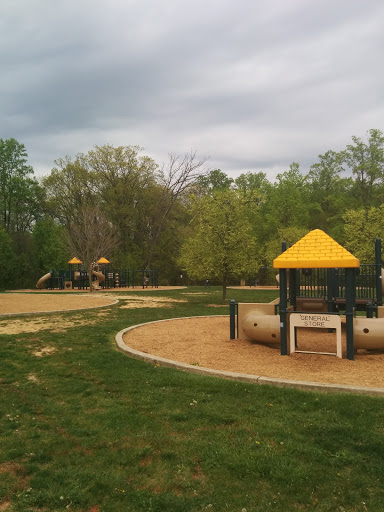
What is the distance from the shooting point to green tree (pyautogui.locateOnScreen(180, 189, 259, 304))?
19.0 meters

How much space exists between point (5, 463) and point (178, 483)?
1824 mm

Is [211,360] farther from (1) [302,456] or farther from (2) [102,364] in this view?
(1) [302,456]

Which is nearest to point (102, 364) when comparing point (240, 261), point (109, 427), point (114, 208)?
point (109, 427)

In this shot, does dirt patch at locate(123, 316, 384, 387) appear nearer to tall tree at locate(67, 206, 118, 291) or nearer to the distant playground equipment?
the distant playground equipment

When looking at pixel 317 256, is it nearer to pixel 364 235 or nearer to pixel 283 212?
pixel 364 235

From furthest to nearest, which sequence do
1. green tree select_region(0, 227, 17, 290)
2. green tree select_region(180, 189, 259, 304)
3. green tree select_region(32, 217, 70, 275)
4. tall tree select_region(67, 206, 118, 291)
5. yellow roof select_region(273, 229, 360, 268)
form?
green tree select_region(32, 217, 70, 275)
green tree select_region(0, 227, 17, 290)
tall tree select_region(67, 206, 118, 291)
green tree select_region(180, 189, 259, 304)
yellow roof select_region(273, 229, 360, 268)

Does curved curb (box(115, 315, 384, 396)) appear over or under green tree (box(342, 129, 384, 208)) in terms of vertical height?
under

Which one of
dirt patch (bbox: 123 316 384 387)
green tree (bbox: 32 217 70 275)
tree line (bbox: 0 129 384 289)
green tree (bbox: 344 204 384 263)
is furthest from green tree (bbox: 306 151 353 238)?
A: dirt patch (bbox: 123 316 384 387)

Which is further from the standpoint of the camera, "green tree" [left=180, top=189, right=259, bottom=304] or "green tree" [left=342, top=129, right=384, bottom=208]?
"green tree" [left=342, top=129, right=384, bottom=208]

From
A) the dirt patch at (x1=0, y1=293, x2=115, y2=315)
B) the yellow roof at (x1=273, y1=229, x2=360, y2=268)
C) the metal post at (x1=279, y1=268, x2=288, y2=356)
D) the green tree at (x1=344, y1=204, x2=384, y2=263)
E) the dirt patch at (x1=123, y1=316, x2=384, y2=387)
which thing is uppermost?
the green tree at (x1=344, y1=204, x2=384, y2=263)

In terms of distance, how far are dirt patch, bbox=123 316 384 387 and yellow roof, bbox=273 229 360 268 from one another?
1948 millimetres

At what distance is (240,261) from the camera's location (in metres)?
18.9

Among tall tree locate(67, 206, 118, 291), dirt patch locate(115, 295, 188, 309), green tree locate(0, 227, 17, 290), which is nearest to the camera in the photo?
dirt patch locate(115, 295, 188, 309)

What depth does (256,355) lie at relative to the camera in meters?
8.50
